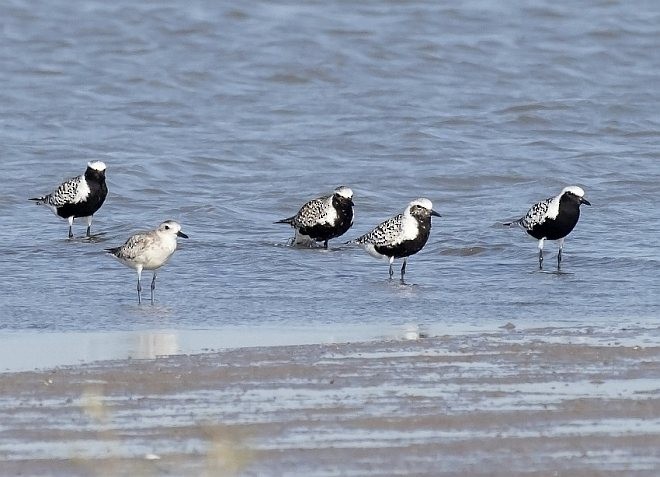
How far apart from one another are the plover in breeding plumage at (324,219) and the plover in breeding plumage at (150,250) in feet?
9.41

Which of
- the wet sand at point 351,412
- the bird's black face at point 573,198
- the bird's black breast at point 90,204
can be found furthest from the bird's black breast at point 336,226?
the wet sand at point 351,412

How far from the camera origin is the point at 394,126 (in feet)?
69.2

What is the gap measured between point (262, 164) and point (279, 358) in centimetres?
1106

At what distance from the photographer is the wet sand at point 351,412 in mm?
5734

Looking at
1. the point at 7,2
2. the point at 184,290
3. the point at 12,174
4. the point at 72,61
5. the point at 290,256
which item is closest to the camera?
the point at 184,290

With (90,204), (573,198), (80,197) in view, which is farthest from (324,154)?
(573,198)

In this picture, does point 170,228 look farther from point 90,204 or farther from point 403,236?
point 90,204

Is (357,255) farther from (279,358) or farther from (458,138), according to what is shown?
(458,138)

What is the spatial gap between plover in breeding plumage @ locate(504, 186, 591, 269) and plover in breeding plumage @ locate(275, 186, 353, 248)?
1.94 metres

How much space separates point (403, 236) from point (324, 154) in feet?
23.8

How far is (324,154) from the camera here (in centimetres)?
1938

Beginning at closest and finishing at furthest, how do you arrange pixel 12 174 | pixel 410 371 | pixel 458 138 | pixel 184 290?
1. pixel 410 371
2. pixel 184 290
3. pixel 12 174
4. pixel 458 138

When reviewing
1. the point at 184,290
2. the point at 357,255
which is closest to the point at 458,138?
the point at 357,255

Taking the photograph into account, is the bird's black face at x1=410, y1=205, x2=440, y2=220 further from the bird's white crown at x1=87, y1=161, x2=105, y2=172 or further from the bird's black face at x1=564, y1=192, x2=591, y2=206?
the bird's white crown at x1=87, y1=161, x2=105, y2=172
